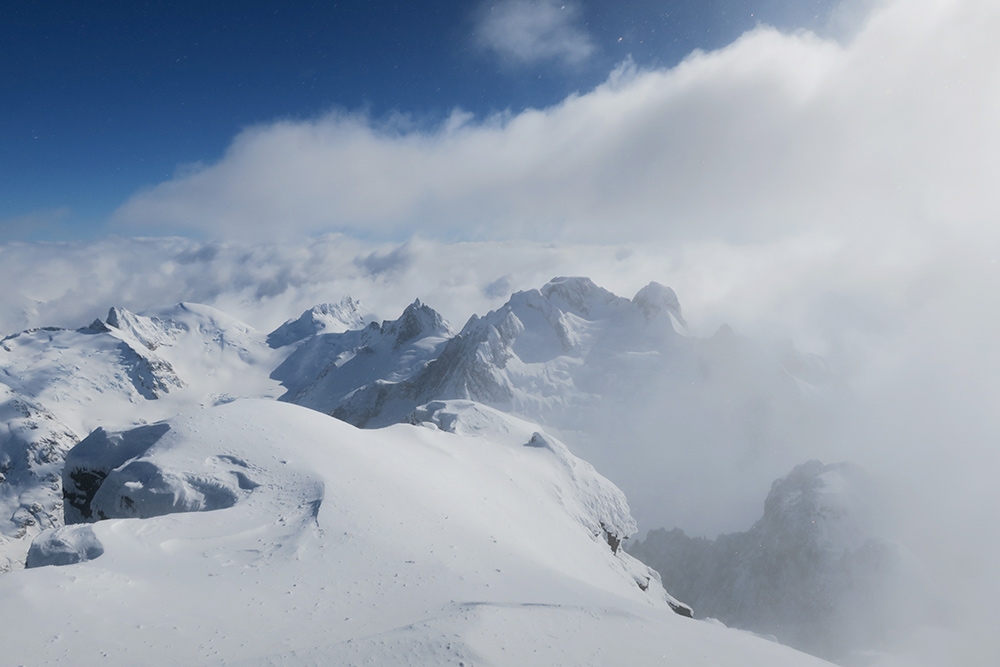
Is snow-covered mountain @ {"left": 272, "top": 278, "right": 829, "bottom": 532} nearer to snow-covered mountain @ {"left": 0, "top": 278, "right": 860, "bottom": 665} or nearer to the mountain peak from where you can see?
the mountain peak

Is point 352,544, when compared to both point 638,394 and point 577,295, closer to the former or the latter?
point 638,394

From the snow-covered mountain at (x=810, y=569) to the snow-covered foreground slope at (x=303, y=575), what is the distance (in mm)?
76489

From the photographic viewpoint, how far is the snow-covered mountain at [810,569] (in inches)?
2982

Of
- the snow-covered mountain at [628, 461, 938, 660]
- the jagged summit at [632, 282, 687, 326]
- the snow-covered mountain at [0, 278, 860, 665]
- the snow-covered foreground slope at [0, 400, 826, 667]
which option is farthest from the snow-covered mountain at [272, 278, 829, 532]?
the snow-covered foreground slope at [0, 400, 826, 667]

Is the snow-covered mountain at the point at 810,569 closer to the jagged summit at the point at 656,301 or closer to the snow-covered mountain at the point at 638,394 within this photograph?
the snow-covered mountain at the point at 638,394

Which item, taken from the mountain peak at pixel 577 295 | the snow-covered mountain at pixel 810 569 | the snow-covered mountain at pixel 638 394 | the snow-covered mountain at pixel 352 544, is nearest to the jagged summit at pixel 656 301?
the snow-covered mountain at pixel 638 394

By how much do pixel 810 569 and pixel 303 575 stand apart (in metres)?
97.8

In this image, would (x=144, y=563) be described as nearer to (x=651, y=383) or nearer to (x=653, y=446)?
(x=653, y=446)

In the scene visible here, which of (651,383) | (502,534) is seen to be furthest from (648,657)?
(651,383)

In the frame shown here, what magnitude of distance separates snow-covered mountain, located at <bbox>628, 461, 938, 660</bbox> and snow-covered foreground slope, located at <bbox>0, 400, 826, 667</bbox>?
Answer: 251ft

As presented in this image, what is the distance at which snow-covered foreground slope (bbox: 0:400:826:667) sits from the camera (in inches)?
405

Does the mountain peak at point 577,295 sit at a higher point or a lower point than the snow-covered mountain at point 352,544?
higher

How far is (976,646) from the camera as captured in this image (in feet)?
227

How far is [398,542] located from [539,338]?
152161 millimetres
